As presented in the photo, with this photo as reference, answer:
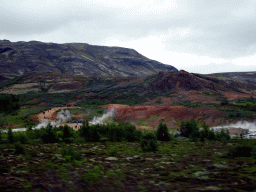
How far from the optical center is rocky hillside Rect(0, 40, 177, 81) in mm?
141000

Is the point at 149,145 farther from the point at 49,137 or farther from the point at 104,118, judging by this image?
the point at 104,118

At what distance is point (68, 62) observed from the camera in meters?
159

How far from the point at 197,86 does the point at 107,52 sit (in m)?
143

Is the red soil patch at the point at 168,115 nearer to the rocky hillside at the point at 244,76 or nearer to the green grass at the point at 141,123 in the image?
the green grass at the point at 141,123

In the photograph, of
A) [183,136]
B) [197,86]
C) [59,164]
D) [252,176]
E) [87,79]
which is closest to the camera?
[252,176]

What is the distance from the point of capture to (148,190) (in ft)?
16.4

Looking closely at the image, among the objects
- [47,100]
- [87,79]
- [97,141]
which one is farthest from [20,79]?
[97,141]

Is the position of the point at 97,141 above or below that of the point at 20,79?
below

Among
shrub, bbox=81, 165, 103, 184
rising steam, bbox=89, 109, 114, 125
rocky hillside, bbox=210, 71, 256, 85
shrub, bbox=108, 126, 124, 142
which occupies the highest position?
rocky hillside, bbox=210, 71, 256, 85

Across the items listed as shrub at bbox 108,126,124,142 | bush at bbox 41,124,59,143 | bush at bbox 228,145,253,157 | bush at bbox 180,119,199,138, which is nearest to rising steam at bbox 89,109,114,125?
bush at bbox 180,119,199,138

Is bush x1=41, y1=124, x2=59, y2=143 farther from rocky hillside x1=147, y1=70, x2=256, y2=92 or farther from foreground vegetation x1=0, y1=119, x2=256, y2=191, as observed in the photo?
rocky hillside x1=147, y1=70, x2=256, y2=92

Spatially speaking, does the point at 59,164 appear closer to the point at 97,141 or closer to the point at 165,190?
the point at 165,190

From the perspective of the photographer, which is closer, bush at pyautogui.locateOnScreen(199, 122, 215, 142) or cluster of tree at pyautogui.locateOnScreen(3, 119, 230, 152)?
cluster of tree at pyautogui.locateOnScreen(3, 119, 230, 152)

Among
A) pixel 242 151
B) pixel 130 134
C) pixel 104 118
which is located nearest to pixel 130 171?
pixel 242 151
